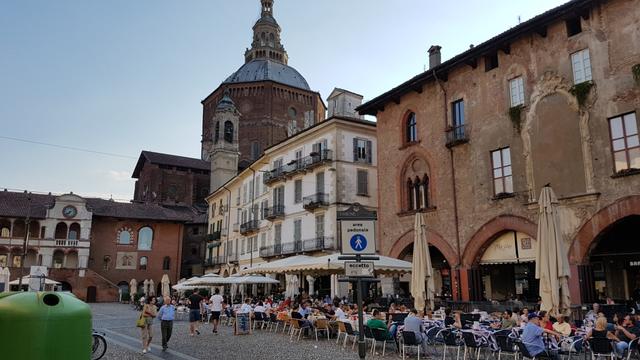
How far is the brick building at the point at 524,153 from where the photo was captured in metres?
17.2

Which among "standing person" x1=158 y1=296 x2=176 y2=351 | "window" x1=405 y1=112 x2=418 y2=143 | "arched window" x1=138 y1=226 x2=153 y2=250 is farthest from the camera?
"arched window" x1=138 y1=226 x2=153 y2=250

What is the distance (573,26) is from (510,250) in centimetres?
884

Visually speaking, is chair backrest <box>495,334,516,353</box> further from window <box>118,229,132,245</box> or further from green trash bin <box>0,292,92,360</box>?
window <box>118,229,132,245</box>

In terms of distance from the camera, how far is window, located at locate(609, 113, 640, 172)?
16.5 meters

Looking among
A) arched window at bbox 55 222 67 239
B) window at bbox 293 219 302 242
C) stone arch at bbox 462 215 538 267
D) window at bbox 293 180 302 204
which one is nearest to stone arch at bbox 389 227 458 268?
stone arch at bbox 462 215 538 267

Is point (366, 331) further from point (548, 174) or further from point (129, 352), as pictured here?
point (548, 174)

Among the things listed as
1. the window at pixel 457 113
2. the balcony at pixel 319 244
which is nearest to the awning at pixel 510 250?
the window at pixel 457 113

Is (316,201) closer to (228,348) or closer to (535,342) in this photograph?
(228,348)

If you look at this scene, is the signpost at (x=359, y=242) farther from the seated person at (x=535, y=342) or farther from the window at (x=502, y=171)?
the window at (x=502, y=171)

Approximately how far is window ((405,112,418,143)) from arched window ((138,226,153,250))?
4226cm

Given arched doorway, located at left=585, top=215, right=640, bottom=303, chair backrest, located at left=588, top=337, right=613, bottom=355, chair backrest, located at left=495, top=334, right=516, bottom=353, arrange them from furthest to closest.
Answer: arched doorway, located at left=585, top=215, right=640, bottom=303
chair backrest, located at left=495, top=334, right=516, bottom=353
chair backrest, located at left=588, top=337, right=613, bottom=355

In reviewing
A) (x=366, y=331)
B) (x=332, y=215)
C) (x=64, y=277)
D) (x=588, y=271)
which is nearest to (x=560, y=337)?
(x=366, y=331)

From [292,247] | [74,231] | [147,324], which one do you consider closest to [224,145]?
[74,231]

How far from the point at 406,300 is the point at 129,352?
13018 mm
